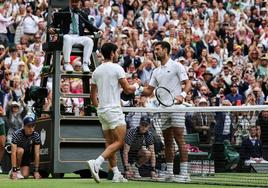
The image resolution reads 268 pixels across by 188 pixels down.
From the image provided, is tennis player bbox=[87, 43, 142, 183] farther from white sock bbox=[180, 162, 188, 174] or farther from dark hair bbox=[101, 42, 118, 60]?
white sock bbox=[180, 162, 188, 174]

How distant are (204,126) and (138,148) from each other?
1243mm

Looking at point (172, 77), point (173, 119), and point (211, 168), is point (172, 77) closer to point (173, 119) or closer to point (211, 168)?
point (173, 119)

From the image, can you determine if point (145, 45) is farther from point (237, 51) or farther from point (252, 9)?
point (252, 9)

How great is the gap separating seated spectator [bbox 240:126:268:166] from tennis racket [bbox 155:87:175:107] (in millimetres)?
1502

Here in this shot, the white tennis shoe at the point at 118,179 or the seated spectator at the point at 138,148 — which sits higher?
the seated spectator at the point at 138,148

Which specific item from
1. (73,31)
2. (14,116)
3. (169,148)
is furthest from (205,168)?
(14,116)

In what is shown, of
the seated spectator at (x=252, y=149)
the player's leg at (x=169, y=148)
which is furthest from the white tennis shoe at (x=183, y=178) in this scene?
the seated spectator at (x=252, y=149)

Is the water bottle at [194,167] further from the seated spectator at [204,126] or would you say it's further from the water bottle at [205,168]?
the seated spectator at [204,126]

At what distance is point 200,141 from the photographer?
62.4 feet

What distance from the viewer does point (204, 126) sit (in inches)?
753

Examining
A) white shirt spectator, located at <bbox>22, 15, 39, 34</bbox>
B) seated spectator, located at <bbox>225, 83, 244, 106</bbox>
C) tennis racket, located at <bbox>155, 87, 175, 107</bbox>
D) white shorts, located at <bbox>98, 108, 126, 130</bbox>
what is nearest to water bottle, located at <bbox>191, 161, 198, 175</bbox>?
tennis racket, located at <bbox>155, 87, 175, 107</bbox>

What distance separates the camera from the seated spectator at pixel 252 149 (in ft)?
61.1

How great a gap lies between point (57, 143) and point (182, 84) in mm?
2896

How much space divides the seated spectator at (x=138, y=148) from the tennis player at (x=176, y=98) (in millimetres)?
619
